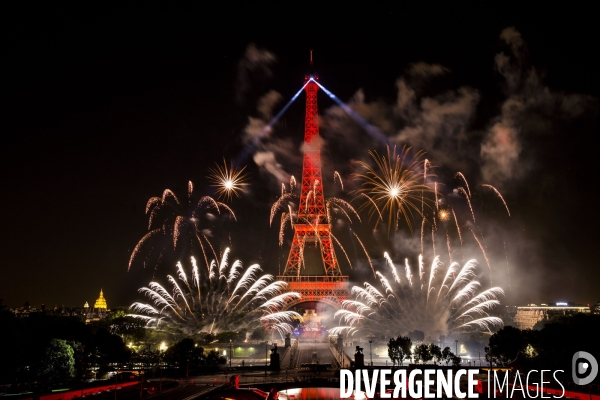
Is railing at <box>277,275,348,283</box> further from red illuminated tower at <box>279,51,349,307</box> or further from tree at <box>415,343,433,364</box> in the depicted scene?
tree at <box>415,343,433,364</box>

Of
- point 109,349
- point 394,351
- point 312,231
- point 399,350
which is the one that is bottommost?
point 109,349

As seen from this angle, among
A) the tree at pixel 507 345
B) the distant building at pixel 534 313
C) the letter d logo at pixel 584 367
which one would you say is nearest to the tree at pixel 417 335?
the tree at pixel 507 345

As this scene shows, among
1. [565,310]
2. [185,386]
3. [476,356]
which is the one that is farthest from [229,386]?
[565,310]

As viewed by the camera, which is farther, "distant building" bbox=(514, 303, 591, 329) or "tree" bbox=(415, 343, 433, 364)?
"distant building" bbox=(514, 303, 591, 329)

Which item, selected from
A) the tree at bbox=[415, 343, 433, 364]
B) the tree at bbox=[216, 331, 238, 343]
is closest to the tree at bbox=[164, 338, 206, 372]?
the tree at bbox=[216, 331, 238, 343]

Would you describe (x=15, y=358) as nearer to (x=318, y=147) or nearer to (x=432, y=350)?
(x=432, y=350)

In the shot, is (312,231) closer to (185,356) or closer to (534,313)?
(185,356)

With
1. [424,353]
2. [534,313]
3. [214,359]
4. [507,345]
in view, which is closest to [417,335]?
[424,353]
